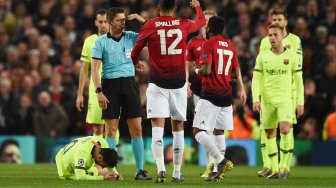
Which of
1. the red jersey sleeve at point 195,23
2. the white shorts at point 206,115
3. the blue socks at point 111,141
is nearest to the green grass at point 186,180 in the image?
the blue socks at point 111,141

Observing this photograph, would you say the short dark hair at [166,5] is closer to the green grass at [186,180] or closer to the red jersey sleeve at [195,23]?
the red jersey sleeve at [195,23]

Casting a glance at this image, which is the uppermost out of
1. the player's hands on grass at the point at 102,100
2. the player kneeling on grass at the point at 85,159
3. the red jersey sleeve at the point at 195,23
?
→ the red jersey sleeve at the point at 195,23

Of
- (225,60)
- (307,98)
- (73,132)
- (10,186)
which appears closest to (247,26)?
(307,98)

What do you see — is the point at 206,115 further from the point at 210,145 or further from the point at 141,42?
the point at 141,42

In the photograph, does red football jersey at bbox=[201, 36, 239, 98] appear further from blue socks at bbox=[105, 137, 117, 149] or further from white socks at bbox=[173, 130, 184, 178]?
blue socks at bbox=[105, 137, 117, 149]

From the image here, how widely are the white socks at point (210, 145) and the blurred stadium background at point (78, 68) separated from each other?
22.3 feet

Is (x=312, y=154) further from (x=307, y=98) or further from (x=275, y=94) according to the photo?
(x=275, y=94)

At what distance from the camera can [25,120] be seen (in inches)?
1002

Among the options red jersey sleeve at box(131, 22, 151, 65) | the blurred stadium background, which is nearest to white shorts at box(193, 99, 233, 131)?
red jersey sleeve at box(131, 22, 151, 65)

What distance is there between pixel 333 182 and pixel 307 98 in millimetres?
7893

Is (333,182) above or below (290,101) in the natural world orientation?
below

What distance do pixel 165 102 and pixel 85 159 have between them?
143cm

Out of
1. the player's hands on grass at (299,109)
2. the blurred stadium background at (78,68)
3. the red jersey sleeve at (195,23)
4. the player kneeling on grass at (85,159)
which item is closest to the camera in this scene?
the red jersey sleeve at (195,23)

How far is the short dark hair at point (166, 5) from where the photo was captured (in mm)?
14844
